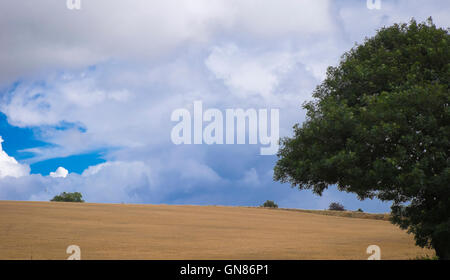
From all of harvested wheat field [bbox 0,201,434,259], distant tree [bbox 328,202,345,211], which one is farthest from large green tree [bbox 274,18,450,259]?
distant tree [bbox 328,202,345,211]

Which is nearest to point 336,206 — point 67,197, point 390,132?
point 67,197

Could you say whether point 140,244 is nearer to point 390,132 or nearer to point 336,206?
point 390,132

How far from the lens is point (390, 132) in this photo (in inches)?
883

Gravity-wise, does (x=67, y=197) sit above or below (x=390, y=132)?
above

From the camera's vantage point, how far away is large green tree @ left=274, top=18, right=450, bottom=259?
75.2 feet

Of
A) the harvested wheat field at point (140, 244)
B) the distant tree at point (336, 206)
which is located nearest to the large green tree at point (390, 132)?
the harvested wheat field at point (140, 244)

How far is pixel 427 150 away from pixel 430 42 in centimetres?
684

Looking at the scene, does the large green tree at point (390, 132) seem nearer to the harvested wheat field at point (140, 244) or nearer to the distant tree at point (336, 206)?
the harvested wheat field at point (140, 244)

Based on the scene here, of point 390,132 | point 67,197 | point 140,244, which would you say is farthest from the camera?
point 67,197

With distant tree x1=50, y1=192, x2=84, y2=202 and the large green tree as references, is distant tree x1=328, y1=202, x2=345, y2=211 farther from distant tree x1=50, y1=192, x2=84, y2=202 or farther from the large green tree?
the large green tree

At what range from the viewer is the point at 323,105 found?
2623cm
